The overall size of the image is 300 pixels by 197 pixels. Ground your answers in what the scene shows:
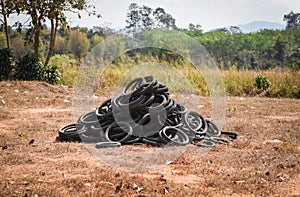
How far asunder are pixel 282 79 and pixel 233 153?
968 centimetres

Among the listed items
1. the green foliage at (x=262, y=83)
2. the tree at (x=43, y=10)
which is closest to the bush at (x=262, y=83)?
the green foliage at (x=262, y=83)

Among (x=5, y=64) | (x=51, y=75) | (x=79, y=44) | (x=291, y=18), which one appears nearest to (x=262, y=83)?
(x=51, y=75)

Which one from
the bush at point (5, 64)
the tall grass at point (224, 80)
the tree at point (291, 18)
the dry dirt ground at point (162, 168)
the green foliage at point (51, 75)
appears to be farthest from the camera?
the tree at point (291, 18)

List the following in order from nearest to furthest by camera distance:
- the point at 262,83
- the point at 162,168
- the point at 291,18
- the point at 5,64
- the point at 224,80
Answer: the point at 162,168 < the point at 5,64 < the point at 262,83 < the point at 224,80 < the point at 291,18

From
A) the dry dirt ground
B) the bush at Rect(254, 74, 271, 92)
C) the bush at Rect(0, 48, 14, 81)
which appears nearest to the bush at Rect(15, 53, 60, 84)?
the bush at Rect(0, 48, 14, 81)

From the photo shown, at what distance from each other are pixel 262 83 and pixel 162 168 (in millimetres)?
10339

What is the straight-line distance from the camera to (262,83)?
47.2 feet

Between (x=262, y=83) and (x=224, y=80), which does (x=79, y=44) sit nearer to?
(x=224, y=80)

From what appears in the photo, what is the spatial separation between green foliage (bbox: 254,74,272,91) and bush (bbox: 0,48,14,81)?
→ 792 cm

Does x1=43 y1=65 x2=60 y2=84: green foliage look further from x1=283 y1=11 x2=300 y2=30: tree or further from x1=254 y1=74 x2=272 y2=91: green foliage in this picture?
x1=283 y1=11 x2=300 y2=30: tree

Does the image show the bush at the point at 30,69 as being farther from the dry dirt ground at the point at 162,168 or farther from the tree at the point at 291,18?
the tree at the point at 291,18

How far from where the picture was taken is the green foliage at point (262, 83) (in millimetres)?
14320

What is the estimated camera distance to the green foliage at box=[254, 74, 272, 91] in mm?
14320

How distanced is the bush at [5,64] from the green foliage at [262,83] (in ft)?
26.0
